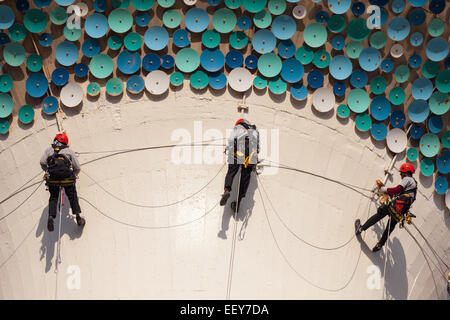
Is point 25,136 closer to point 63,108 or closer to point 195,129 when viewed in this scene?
point 63,108

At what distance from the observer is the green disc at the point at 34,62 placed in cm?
1150

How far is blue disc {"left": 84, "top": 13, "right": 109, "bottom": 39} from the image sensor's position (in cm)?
1156

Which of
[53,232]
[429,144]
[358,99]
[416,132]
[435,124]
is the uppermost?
[358,99]

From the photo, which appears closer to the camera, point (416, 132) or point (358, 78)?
point (358, 78)

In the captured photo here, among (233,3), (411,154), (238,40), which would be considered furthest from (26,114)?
(411,154)

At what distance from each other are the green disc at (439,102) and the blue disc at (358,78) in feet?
6.24

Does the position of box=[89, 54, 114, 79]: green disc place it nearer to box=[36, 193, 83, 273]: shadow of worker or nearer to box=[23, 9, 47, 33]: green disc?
box=[23, 9, 47, 33]: green disc

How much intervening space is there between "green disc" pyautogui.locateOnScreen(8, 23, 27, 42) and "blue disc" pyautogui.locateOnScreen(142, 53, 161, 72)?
3.01 metres

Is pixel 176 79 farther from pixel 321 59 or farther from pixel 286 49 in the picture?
pixel 321 59

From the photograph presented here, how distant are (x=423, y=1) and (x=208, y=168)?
7.35m

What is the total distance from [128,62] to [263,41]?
3.48 m

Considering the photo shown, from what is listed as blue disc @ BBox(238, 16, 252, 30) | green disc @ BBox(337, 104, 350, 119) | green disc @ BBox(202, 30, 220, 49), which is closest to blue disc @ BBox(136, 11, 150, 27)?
green disc @ BBox(202, 30, 220, 49)

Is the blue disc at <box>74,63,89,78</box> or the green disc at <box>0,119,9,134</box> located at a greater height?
the blue disc at <box>74,63,89,78</box>

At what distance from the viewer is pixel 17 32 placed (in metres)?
11.5
